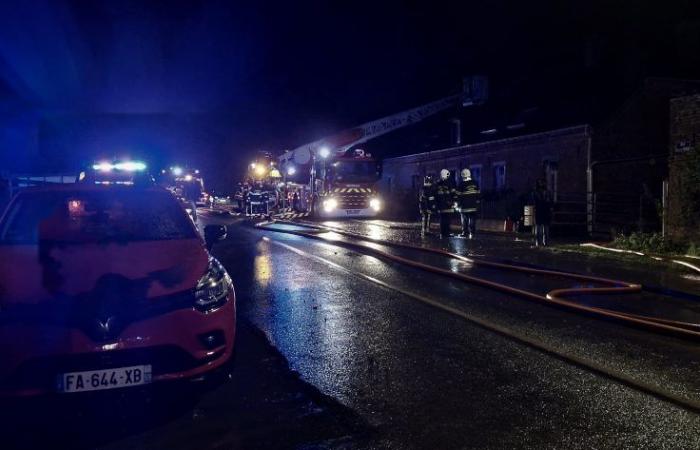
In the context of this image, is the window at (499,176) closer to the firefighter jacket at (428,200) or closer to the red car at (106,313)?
the firefighter jacket at (428,200)

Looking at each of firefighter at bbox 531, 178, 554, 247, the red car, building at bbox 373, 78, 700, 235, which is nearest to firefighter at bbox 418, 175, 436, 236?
firefighter at bbox 531, 178, 554, 247

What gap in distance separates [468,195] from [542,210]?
2227 millimetres

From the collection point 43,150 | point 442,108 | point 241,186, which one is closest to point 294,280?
point 43,150

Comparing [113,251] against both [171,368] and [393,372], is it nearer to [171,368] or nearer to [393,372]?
[171,368]

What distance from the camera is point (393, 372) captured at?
16.9 feet

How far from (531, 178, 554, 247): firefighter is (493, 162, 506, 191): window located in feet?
45.9

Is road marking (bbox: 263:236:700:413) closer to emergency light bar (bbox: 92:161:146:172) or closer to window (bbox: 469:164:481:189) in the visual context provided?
emergency light bar (bbox: 92:161:146:172)

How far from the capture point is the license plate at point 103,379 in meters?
3.75

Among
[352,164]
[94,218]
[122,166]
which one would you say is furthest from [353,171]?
[94,218]

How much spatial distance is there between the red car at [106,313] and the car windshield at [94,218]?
3.7 inches

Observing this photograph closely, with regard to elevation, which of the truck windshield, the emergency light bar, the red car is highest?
the truck windshield

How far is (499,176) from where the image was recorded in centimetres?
2984

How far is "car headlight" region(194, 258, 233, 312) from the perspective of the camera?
4.27m

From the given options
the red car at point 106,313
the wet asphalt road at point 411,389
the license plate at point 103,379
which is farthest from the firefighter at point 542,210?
the license plate at point 103,379
